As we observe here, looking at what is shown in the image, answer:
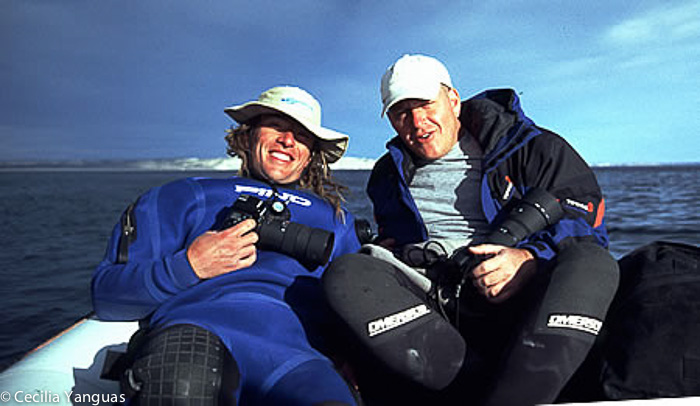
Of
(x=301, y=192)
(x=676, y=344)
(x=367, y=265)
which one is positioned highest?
(x=301, y=192)

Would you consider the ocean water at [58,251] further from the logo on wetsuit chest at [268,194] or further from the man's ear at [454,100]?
the man's ear at [454,100]

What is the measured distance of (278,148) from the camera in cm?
248

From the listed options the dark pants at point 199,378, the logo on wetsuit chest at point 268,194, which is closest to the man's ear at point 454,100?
the logo on wetsuit chest at point 268,194

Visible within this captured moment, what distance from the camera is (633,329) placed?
5.18 feet

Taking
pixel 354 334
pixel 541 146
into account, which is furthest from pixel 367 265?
pixel 541 146

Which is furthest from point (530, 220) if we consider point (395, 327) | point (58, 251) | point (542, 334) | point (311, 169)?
point (58, 251)

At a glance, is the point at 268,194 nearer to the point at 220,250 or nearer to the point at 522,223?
the point at 220,250

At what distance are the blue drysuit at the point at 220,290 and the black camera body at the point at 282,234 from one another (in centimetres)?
12

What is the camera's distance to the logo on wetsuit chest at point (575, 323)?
1609mm

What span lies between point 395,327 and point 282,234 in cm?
69

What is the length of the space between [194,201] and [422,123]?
1293 millimetres

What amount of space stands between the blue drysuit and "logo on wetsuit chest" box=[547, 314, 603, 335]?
0.81m

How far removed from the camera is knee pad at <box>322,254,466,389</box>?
1807 millimetres

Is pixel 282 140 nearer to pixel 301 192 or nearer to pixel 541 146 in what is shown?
pixel 301 192
